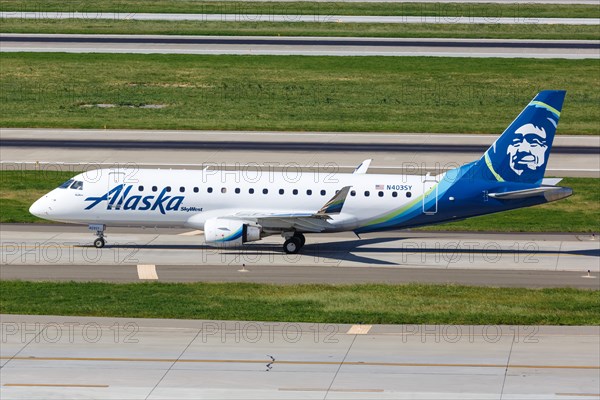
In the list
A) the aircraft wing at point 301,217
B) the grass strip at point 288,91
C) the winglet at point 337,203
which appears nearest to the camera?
the winglet at point 337,203

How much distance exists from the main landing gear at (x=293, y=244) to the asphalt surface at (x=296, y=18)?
2746 inches

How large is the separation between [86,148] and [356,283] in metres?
32.2

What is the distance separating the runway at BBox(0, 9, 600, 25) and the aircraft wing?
7007 centimetres

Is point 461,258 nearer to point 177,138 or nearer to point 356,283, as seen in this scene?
point 356,283

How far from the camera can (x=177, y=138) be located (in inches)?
3031

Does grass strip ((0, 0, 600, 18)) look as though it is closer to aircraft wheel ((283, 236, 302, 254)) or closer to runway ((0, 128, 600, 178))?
runway ((0, 128, 600, 178))

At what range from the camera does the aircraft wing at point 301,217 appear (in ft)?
161

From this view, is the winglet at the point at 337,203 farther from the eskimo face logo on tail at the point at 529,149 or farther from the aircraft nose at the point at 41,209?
the aircraft nose at the point at 41,209

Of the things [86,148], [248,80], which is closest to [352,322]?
[86,148]

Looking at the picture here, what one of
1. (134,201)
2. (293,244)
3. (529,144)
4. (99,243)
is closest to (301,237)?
(293,244)

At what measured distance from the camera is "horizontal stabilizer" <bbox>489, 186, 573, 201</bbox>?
48844 millimetres

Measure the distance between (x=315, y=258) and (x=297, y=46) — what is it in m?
57.8

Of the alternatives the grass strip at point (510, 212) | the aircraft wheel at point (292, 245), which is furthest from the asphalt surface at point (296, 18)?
the aircraft wheel at point (292, 245)

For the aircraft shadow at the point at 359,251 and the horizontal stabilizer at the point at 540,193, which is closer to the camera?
the horizontal stabilizer at the point at 540,193
